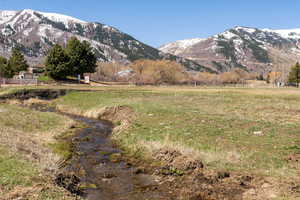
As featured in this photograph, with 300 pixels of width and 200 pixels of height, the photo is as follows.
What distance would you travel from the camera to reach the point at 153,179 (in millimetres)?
15406

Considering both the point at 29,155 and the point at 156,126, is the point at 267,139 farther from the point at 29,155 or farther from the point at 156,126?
the point at 29,155

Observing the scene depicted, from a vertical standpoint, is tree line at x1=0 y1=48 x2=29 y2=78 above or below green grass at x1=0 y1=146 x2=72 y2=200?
above

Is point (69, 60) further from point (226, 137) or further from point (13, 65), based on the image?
point (226, 137)

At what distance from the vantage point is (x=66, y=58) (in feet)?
325

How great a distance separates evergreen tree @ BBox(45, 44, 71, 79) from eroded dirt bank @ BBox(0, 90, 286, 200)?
80425 mm

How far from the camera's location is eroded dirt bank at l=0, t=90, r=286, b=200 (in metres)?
13.3

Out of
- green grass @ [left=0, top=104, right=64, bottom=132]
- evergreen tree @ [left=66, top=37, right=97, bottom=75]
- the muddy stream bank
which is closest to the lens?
the muddy stream bank

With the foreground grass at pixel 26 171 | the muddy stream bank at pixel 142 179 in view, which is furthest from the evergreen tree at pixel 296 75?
the foreground grass at pixel 26 171

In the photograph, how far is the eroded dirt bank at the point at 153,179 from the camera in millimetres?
13258

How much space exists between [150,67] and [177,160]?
525ft

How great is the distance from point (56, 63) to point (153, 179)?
88.8 m

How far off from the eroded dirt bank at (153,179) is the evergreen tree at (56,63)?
80.4 metres

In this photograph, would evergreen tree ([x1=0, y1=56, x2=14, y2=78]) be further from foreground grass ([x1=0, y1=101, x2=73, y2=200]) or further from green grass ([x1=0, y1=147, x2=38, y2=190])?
green grass ([x1=0, y1=147, x2=38, y2=190])

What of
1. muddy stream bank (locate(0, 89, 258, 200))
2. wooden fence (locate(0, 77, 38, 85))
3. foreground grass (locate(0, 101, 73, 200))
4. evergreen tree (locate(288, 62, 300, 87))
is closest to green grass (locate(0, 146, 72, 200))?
foreground grass (locate(0, 101, 73, 200))
